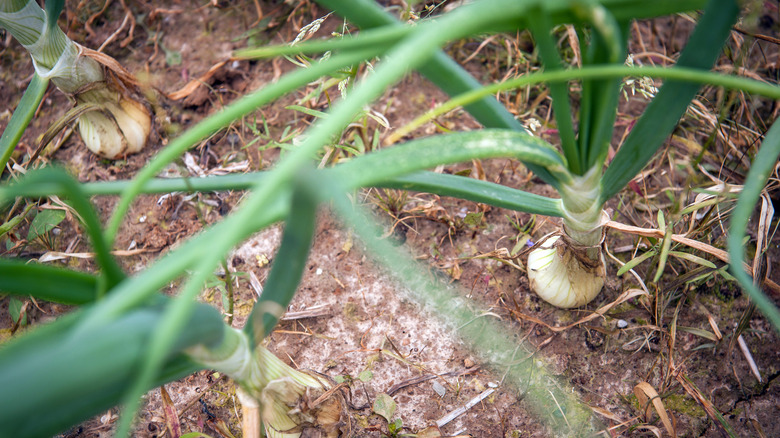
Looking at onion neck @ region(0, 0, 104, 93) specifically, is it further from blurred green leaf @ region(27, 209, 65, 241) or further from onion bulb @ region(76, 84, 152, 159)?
blurred green leaf @ region(27, 209, 65, 241)

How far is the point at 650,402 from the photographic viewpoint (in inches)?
38.6

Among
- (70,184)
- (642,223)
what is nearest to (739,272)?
(642,223)

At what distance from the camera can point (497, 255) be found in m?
1.19

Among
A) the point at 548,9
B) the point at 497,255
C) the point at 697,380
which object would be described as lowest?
the point at 697,380

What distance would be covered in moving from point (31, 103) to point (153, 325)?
2.94 feet

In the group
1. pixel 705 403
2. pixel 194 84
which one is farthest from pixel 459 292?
pixel 194 84

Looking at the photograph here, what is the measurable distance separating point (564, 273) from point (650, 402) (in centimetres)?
31

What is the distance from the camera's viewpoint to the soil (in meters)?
1.04

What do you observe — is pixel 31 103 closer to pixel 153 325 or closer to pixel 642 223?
pixel 153 325

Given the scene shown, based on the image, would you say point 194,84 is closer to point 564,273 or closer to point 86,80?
point 86,80

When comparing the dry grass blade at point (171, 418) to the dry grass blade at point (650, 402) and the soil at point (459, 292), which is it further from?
the dry grass blade at point (650, 402)

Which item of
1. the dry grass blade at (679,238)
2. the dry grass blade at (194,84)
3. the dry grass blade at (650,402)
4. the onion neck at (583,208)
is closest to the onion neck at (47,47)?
the dry grass blade at (194,84)

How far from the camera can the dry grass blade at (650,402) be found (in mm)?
960

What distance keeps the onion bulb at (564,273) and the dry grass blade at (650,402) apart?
8.2 inches
